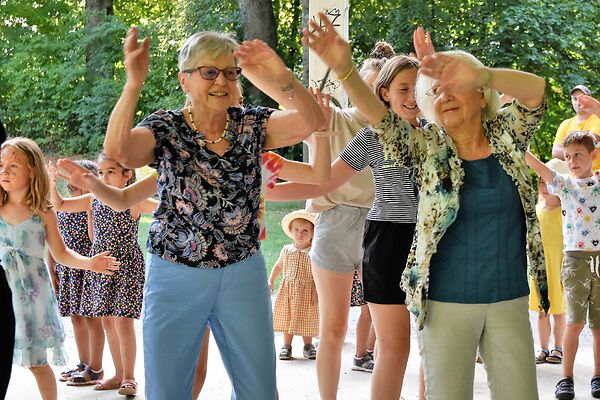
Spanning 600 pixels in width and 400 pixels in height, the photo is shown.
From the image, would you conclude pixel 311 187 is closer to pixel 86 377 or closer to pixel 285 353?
pixel 86 377

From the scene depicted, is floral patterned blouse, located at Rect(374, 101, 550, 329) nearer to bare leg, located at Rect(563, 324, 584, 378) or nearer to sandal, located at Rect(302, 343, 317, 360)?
bare leg, located at Rect(563, 324, 584, 378)

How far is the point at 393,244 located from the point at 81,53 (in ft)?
47.4

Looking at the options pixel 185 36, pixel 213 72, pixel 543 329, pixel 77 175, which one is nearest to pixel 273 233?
pixel 185 36

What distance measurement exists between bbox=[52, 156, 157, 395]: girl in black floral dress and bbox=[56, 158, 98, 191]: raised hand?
185 centimetres

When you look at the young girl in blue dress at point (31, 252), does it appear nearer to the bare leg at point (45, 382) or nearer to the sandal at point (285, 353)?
the bare leg at point (45, 382)

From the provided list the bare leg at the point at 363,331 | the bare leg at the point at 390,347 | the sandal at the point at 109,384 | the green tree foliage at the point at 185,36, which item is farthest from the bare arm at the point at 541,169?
the green tree foliage at the point at 185,36

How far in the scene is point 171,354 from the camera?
3.33 meters

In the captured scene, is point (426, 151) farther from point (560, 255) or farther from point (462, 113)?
point (560, 255)

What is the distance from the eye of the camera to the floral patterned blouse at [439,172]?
3.26m

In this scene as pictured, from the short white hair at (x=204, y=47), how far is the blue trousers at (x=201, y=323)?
2.26 feet

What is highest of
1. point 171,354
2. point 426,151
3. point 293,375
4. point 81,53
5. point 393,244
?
point 81,53

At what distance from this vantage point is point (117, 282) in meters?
5.70

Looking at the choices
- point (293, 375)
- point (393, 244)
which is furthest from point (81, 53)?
point (393, 244)

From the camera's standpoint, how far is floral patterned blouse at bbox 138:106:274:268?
3.27 m
